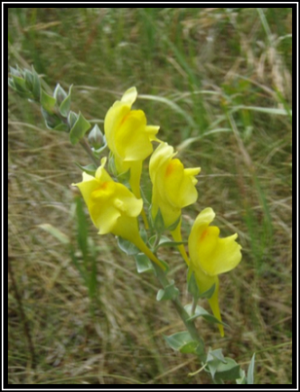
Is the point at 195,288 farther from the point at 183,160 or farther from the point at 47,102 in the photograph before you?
the point at 183,160

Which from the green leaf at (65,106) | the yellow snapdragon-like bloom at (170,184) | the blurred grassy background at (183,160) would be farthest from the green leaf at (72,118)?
the blurred grassy background at (183,160)

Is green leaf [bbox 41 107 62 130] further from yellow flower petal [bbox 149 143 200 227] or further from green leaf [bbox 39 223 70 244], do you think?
green leaf [bbox 39 223 70 244]

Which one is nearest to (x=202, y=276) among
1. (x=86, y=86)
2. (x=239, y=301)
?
(x=239, y=301)

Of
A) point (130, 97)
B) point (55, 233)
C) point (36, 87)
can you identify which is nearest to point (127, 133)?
point (130, 97)

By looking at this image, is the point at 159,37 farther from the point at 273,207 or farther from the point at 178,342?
the point at 178,342

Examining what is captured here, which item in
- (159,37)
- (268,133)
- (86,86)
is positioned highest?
(159,37)

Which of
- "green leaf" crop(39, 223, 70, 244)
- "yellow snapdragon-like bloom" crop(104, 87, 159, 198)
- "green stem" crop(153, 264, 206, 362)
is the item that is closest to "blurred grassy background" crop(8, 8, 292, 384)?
"green leaf" crop(39, 223, 70, 244)
